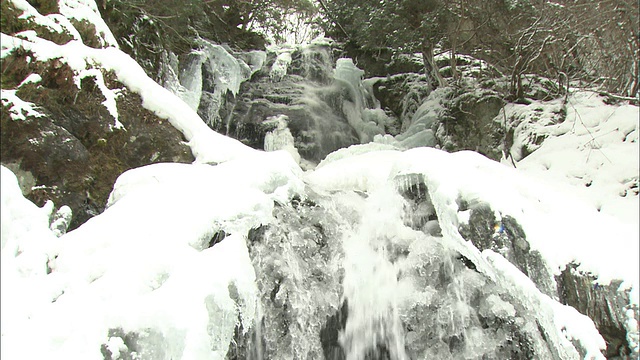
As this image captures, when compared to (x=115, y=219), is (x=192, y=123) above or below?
above

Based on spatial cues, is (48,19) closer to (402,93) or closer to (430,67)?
(430,67)

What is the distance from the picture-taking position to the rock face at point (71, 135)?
3.29 m

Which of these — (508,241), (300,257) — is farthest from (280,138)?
(508,241)

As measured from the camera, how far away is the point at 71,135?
3.59m

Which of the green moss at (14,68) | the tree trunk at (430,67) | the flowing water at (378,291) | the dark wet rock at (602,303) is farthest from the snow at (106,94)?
the tree trunk at (430,67)

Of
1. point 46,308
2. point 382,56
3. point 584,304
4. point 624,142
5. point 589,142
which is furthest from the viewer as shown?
point 382,56

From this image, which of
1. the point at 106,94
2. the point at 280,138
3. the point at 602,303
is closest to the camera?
the point at 602,303

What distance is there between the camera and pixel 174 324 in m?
2.28

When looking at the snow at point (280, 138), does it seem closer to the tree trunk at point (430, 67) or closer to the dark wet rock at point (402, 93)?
the dark wet rock at point (402, 93)

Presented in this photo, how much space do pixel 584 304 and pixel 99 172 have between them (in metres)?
4.12

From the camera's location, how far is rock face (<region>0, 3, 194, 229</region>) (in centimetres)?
329

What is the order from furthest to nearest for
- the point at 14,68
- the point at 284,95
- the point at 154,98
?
the point at 284,95, the point at 154,98, the point at 14,68

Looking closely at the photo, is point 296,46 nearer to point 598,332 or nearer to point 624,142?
point 624,142

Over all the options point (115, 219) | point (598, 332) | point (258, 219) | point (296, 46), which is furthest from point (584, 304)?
point (296, 46)
